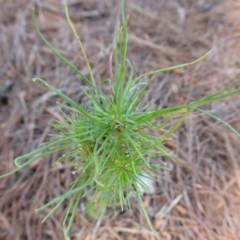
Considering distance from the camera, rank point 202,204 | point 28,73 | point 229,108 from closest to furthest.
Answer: point 202,204, point 229,108, point 28,73

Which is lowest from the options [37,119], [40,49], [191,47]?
[37,119]

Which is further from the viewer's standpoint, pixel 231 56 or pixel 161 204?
pixel 231 56

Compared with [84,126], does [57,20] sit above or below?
above

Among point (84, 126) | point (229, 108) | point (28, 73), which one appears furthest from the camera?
point (28, 73)

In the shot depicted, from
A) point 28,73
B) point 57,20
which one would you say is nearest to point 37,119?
point 28,73

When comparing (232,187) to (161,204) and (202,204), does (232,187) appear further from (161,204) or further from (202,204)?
(161,204)

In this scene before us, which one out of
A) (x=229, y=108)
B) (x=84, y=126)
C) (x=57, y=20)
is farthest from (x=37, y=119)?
(x=229, y=108)
